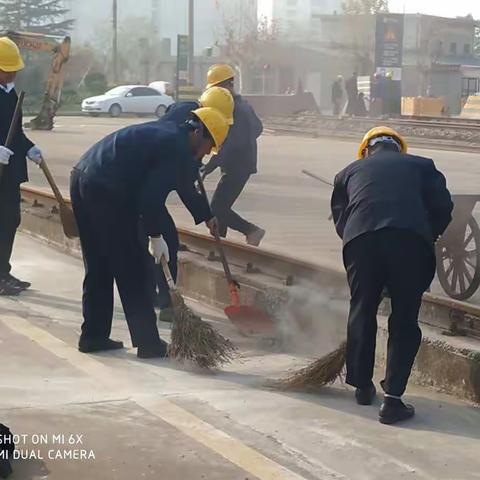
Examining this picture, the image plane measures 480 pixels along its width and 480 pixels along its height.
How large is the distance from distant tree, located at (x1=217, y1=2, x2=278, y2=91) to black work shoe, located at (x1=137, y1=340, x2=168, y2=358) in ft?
181

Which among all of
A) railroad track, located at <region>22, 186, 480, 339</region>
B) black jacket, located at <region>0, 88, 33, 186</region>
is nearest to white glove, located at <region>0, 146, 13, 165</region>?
black jacket, located at <region>0, 88, 33, 186</region>

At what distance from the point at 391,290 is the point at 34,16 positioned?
69.7 metres

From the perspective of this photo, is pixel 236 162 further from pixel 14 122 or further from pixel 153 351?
pixel 153 351

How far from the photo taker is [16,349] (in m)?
6.31

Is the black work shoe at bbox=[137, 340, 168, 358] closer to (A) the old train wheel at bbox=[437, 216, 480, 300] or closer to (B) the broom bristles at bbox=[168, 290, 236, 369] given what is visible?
(B) the broom bristles at bbox=[168, 290, 236, 369]

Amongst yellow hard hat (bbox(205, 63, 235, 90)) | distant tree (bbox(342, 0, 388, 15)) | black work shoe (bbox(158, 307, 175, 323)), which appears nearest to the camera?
black work shoe (bbox(158, 307, 175, 323))

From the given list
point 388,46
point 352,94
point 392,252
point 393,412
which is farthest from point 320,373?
point 388,46

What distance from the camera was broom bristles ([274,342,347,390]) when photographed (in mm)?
5496

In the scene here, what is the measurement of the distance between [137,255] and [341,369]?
4.82ft

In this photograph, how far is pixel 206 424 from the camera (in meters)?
4.86

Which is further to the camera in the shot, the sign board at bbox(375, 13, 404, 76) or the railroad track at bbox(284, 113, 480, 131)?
the sign board at bbox(375, 13, 404, 76)

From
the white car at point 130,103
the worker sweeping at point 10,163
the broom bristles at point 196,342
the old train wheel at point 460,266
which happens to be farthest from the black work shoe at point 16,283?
the white car at point 130,103

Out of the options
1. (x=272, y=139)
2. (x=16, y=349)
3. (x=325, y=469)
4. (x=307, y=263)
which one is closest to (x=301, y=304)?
(x=307, y=263)

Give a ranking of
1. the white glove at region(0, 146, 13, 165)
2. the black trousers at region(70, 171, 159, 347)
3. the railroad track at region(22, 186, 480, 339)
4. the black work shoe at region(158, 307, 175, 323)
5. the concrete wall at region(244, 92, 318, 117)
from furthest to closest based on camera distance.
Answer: the concrete wall at region(244, 92, 318, 117) < the white glove at region(0, 146, 13, 165) < the black work shoe at region(158, 307, 175, 323) < the black trousers at region(70, 171, 159, 347) < the railroad track at region(22, 186, 480, 339)
